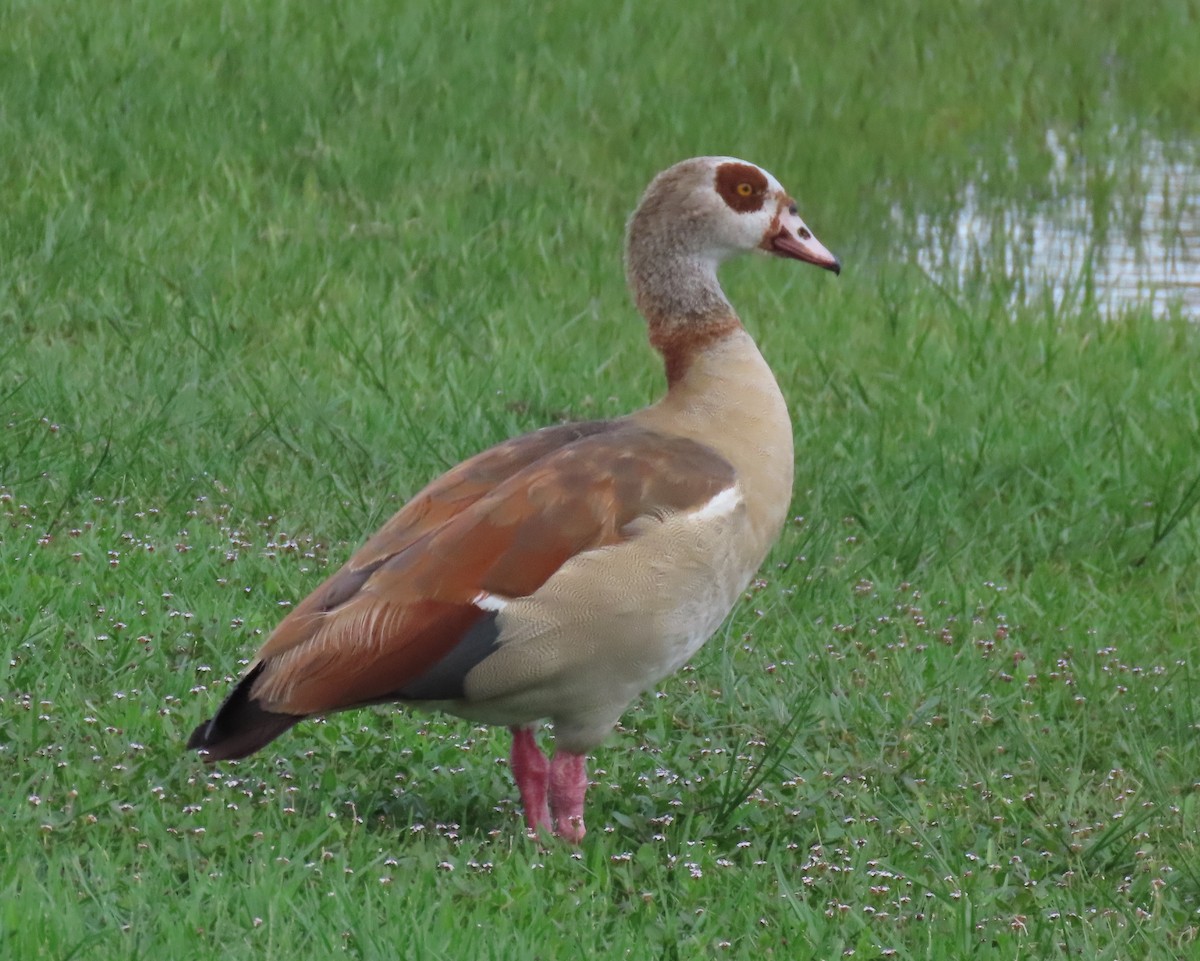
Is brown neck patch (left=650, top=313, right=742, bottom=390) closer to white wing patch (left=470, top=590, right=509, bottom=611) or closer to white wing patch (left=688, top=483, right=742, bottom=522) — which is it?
white wing patch (left=688, top=483, right=742, bottom=522)

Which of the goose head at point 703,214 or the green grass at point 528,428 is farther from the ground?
the goose head at point 703,214

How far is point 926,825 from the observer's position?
4.57m

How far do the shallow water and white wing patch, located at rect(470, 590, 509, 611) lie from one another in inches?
209

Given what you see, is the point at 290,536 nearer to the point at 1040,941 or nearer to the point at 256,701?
the point at 256,701

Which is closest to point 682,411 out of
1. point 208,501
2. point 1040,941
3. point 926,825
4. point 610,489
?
point 610,489

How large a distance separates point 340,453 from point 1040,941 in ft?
10.6

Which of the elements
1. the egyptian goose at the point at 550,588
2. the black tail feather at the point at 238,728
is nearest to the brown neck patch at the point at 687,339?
the egyptian goose at the point at 550,588

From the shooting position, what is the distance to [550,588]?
423 centimetres

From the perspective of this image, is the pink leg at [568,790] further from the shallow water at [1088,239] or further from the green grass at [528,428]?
the shallow water at [1088,239]

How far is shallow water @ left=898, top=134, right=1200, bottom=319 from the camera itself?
30.9 feet

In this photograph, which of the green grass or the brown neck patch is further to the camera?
the brown neck patch

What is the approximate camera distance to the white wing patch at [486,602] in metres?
4.19

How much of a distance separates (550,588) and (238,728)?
0.70 metres

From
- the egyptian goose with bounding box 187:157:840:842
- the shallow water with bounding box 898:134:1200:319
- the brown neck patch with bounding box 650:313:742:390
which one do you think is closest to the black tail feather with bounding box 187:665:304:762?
the egyptian goose with bounding box 187:157:840:842
